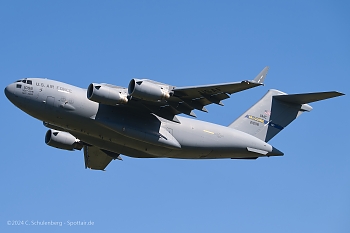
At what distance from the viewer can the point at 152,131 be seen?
62.5 ft

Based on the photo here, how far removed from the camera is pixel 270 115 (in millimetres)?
22641

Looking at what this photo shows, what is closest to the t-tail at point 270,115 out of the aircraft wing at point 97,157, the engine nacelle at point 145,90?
the aircraft wing at point 97,157

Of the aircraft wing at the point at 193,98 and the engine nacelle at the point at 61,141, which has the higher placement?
the aircraft wing at the point at 193,98

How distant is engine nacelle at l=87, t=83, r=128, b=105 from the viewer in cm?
1762

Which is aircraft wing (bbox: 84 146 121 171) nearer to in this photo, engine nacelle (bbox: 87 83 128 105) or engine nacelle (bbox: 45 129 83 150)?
engine nacelle (bbox: 45 129 83 150)

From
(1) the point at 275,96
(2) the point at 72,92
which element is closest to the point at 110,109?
(2) the point at 72,92

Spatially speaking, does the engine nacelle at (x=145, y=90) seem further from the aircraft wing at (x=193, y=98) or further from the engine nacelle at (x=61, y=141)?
the engine nacelle at (x=61, y=141)

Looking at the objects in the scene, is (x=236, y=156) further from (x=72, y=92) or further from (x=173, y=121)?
(x=72, y=92)

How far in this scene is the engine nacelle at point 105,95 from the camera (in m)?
17.6

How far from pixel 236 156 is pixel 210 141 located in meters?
1.38

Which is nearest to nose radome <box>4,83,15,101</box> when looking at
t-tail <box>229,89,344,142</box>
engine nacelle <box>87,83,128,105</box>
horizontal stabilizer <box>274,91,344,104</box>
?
engine nacelle <box>87,83,128,105</box>

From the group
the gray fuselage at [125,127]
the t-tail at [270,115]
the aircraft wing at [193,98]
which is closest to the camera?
the aircraft wing at [193,98]

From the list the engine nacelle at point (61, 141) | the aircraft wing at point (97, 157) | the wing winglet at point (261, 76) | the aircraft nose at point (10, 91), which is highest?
the wing winglet at point (261, 76)

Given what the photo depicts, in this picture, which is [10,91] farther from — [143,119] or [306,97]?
[306,97]
